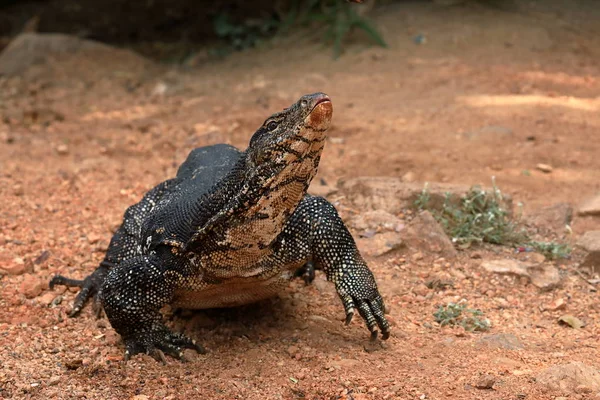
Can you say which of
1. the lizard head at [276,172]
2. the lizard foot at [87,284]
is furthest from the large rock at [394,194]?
the lizard head at [276,172]

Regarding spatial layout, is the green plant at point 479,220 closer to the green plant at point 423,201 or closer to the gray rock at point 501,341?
the green plant at point 423,201

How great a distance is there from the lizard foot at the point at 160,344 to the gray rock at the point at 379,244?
1502mm

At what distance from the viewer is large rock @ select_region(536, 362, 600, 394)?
3650 mm

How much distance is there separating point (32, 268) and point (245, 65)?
5.76m

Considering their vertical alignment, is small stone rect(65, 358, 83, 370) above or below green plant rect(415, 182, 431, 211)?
below

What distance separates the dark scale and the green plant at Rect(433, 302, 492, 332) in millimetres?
440

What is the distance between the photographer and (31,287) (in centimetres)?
498

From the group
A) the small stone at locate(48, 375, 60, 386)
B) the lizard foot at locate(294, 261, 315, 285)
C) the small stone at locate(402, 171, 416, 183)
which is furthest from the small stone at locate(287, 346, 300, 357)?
the small stone at locate(402, 171, 416, 183)

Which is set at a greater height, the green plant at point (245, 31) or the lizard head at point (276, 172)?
the lizard head at point (276, 172)

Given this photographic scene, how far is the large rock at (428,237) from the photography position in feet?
17.6

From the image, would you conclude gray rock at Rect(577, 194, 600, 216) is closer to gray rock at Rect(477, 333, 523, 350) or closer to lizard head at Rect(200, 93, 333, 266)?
gray rock at Rect(477, 333, 523, 350)

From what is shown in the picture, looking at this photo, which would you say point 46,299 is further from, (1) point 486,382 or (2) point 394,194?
(1) point 486,382

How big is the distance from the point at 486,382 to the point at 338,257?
109cm

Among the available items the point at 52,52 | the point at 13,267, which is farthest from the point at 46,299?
the point at 52,52
